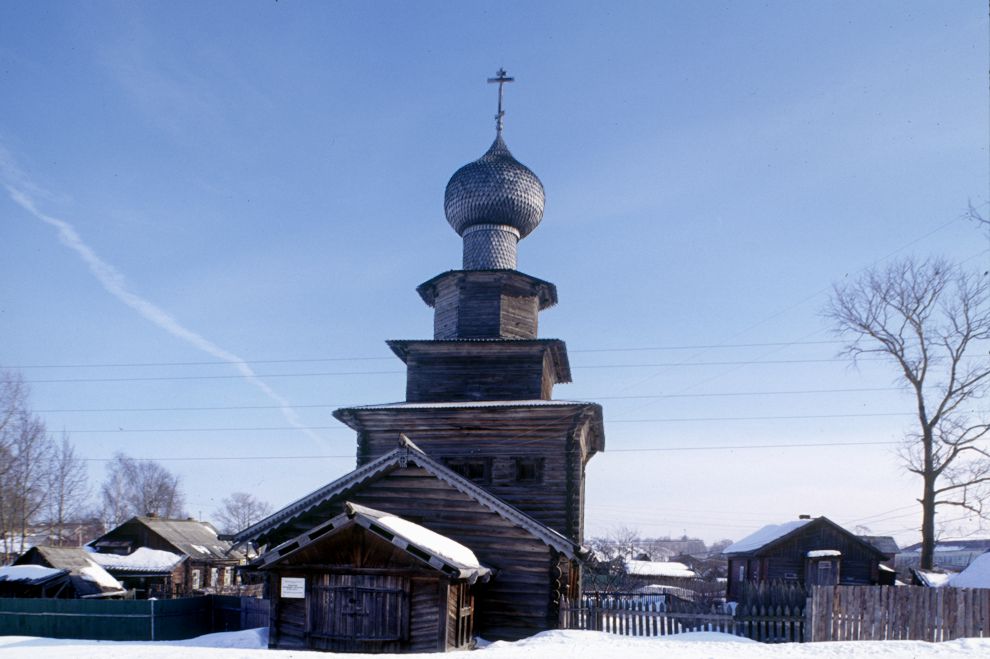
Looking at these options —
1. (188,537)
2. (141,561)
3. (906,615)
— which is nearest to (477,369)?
(906,615)

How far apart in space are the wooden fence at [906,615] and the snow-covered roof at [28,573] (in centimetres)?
3079

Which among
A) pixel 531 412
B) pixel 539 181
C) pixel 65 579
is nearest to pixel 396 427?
pixel 531 412

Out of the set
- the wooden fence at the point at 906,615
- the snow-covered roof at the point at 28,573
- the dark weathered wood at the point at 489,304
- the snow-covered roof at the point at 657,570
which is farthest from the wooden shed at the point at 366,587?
the snow-covered roof at the point at 657,570

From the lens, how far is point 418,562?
1619 cm

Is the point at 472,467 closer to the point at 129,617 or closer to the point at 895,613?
the point at 129,617

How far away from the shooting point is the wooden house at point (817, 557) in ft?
119

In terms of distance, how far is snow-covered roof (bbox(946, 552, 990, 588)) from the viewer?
26.5m

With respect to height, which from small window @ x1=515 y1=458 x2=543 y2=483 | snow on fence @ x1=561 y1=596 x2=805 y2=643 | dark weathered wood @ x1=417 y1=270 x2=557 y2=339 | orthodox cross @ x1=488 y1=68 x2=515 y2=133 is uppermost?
orthodox cross @ x1=488 y1=68 x2=515 y2=133

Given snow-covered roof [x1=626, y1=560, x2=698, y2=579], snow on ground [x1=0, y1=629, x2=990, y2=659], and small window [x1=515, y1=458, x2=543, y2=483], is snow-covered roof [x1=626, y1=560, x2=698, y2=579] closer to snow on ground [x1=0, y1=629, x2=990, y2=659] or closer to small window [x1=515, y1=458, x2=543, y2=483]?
small window [x1=515, y1=458, x2=543, y2=483]

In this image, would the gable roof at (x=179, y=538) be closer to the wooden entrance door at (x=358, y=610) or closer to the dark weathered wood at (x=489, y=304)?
the dark weathered wood at (x=489, y=304)

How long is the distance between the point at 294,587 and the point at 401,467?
380cm

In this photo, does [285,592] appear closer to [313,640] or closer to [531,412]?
[313,640]

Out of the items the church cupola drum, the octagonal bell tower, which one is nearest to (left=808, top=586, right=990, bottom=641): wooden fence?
the octagonal bell tower

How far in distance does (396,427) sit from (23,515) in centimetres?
3995
